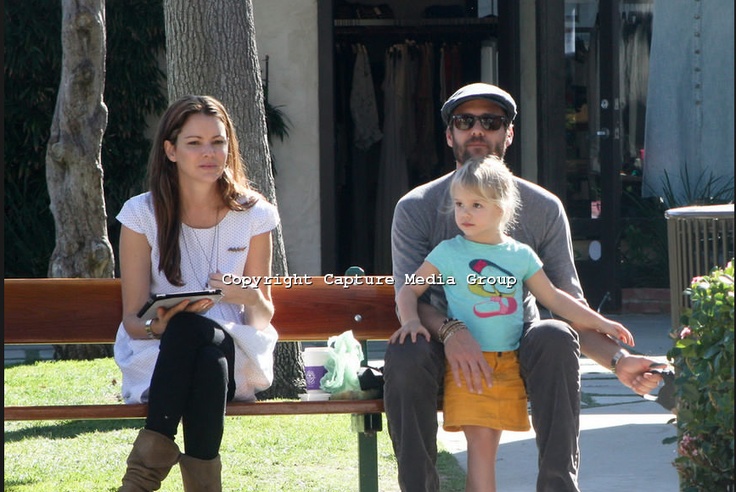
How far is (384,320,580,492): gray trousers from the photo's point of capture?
3.48 meters

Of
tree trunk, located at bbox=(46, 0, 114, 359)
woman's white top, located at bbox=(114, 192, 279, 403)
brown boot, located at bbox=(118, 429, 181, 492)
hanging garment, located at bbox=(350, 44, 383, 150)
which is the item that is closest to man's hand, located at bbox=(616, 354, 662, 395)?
woman's white top, located at bbox=(114, 192, 279, 403)

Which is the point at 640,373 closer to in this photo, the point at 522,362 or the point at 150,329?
the point at 522,362

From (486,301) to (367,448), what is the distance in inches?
26.7

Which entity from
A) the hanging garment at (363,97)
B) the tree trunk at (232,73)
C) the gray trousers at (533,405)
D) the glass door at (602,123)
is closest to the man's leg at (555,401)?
the gray trousers at (533,405)

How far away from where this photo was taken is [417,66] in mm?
9969

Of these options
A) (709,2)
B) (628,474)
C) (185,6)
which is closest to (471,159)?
(628,474)

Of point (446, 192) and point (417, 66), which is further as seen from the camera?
point (417, 66)

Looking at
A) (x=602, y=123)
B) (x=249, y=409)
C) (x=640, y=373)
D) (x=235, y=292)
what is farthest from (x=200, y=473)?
(x=602, y=123)

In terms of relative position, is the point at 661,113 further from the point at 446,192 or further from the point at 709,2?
the point at 446,192

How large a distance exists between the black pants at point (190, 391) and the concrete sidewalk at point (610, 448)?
1368 mm

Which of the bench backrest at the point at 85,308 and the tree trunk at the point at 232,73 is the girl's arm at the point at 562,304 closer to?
the bench backrest at the point at 85,308

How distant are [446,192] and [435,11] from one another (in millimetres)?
6551

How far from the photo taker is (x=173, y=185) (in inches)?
160

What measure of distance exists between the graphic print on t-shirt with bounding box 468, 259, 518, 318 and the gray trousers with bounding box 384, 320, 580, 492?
15 cm
